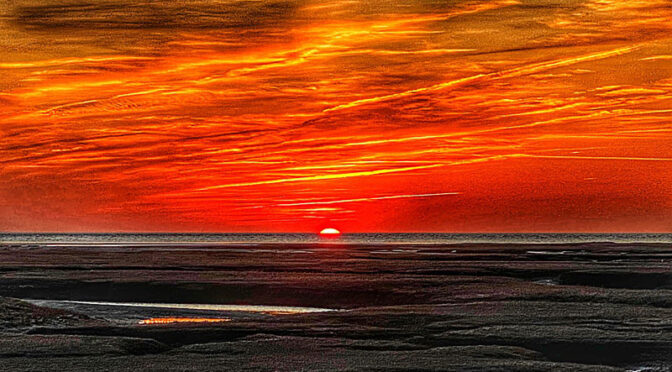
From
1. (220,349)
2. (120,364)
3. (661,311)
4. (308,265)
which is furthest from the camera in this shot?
(308,265)

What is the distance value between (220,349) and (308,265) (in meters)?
21.7

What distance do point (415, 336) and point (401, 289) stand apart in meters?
9.29

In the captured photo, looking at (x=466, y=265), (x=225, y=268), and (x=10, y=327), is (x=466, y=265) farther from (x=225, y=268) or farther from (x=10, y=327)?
(x=10, y=327)

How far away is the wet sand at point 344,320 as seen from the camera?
12.3 m

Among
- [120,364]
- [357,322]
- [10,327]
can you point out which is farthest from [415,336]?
[10,327]

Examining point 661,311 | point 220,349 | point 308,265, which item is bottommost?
point 308,265

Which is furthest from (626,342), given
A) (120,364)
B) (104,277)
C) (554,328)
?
(104,277)

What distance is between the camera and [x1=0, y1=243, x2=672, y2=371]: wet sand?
12281mm

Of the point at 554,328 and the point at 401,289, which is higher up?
the point at 554,328

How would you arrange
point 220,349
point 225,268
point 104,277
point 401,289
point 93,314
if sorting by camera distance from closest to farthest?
point 220,349
point 93,314
point 401,289
point 104,277
point 225,268

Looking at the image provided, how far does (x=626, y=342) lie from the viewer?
13648 mm

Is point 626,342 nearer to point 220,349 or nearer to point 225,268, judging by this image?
point 220,349

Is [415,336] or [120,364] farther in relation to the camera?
[415,336]

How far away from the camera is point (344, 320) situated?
16.4m
